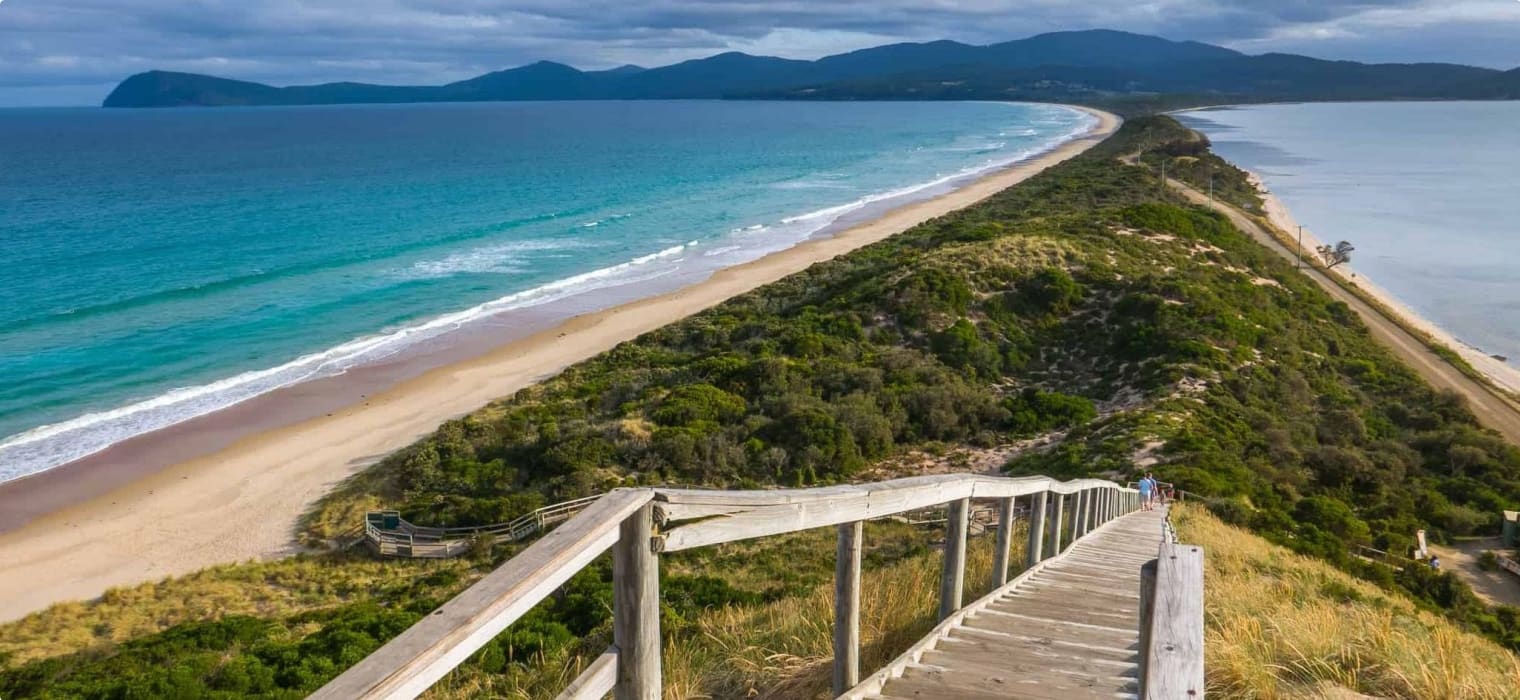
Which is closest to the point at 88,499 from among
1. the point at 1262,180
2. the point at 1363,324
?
the point at 1363,324

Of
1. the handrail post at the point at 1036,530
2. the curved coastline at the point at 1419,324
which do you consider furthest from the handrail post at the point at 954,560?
the curved coastline at the point at 1419,324

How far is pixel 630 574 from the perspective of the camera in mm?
2402

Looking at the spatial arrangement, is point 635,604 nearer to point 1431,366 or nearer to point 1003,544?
point 1003,544

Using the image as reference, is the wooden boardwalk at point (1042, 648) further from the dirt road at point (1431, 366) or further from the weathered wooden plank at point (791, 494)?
the dirt road at point (1431, 366)

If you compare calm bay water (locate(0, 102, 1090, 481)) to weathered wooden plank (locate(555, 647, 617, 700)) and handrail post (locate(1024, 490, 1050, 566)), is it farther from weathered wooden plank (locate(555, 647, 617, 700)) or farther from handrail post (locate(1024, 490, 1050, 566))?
weathered wooden plank (locate(555, 647, 617, 700))

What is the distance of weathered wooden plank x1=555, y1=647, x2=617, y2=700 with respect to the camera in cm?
226

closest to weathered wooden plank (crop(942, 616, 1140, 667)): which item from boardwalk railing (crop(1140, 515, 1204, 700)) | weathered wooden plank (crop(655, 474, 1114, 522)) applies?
weathered wooden plank (crop(655, 474, 1114, 522))

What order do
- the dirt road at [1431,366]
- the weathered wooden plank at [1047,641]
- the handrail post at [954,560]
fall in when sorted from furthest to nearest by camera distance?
the dirt road at [1431,366] → the handrail post at [954,560] → the weathered wooden plank at [1047,641]

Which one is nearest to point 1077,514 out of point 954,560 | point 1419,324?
point 954,560

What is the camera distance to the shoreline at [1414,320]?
31.8 meters

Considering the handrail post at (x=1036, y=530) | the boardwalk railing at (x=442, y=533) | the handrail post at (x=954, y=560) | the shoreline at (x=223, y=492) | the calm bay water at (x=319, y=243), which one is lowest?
the shoreline at (x=223, y=492)

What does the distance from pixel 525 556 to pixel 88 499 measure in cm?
2209

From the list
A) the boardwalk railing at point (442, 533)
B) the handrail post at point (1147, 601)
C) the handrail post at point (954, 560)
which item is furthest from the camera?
the boardwalk railing at point (442, 533)

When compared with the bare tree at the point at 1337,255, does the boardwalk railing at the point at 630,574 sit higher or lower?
higher
